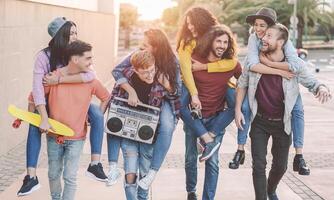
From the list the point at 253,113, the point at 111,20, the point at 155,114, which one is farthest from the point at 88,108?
the point at 111,20

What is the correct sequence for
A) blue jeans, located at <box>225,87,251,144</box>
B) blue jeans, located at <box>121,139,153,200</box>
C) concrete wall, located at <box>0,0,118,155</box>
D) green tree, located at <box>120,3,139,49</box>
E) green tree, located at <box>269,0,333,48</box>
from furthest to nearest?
green tree, located at <box>120,3,139,49</box> → green tree, located at <box>269,0,333,48</box> → concrete wall, located at <box>0,0,118,155</box> → blue jeans, located at <box>225,87,251,144</box> → blue jeans, located at <box>121,139,153,200</box>

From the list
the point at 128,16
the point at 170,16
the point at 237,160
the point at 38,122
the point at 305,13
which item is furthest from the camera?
the point at 170,16

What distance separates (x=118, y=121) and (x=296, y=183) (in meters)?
2.74

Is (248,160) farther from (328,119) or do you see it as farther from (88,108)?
(328,119)

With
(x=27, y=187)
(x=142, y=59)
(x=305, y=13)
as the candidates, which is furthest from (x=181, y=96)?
(x=305, y=13)

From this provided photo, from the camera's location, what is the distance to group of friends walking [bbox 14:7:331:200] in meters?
4.25

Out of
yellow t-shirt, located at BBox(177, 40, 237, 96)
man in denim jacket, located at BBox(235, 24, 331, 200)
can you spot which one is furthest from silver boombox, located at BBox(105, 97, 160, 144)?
man in denim jacket, located at BBox(235, 24, 331, 200)

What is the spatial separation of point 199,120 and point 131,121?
Result: 0.74 m

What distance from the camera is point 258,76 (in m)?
4.68

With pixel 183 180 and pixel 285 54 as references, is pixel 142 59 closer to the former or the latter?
pixel 285 54

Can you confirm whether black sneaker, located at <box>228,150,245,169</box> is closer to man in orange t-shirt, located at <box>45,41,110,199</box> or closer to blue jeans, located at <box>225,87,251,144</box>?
blue jeans, located at <box>225,87,251,144</box>

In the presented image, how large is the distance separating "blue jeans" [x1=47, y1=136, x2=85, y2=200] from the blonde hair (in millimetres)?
740

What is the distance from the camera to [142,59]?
4223 millimetres

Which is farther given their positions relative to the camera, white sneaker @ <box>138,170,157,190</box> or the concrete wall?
the concrete wall
